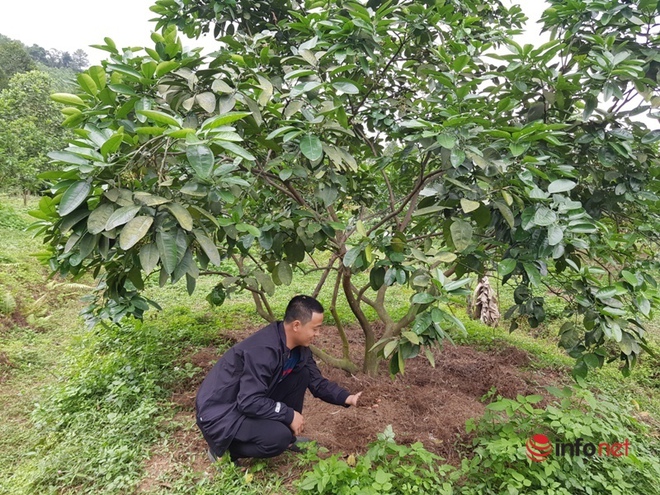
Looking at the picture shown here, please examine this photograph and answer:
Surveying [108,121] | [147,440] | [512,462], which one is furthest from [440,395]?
[108,121]

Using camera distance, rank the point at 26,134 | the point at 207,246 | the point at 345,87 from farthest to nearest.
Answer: the point at 26,134 → the point at 345,87 → the point at 207,246

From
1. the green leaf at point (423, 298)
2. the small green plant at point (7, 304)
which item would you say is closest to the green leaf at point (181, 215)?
the green leaf at point (423, 298)

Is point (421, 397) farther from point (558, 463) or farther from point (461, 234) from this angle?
point (461, 234)

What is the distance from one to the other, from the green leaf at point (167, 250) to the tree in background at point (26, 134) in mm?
5845

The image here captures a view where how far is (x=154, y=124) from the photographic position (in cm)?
157

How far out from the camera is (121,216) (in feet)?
4.18

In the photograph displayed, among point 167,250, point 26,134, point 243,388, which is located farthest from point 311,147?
point 26,134

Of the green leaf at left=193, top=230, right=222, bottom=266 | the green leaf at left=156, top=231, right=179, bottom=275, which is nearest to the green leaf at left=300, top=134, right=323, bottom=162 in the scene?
the green leaf at left=193, top=230, right=222, bottom=266

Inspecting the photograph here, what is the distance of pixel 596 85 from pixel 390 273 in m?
1.33

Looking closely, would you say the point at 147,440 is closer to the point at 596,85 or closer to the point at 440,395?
the point at 440,395

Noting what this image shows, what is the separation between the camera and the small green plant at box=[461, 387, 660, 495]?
183 centimetres

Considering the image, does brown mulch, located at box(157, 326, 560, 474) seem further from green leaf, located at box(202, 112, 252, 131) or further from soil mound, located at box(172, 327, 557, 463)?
green leaf, located at box(202, 112, 252, 131)

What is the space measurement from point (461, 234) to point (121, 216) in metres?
1.26

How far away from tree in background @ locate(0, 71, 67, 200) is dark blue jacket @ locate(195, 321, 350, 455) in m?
5.35
